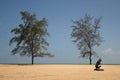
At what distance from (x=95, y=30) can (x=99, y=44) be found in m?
3.08

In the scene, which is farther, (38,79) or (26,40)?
(26,40)

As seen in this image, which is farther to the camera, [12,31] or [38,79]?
[12,31]

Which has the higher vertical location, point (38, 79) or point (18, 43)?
point (18, 43)

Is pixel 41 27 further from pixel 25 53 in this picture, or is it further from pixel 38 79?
pixel 38 79

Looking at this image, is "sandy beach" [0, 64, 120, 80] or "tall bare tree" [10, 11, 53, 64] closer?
"sandy beach" [0, 64, 120, 80]

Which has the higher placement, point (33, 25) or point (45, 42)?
point (33, 25)

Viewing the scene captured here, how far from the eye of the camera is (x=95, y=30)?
54000 millimetres

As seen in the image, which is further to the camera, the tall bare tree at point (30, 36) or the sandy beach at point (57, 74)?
the tall bare tree at point (30, 36)

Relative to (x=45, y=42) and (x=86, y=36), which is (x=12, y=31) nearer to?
(x=45, y=42)

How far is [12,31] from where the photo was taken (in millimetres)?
52000

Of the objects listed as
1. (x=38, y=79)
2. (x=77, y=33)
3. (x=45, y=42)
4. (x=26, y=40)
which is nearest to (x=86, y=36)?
(x=77, y=33)

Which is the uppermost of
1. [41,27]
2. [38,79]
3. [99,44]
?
[41,27]

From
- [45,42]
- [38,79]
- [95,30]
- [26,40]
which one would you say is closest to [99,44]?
A: [95,30]

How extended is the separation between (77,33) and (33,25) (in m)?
9.24
